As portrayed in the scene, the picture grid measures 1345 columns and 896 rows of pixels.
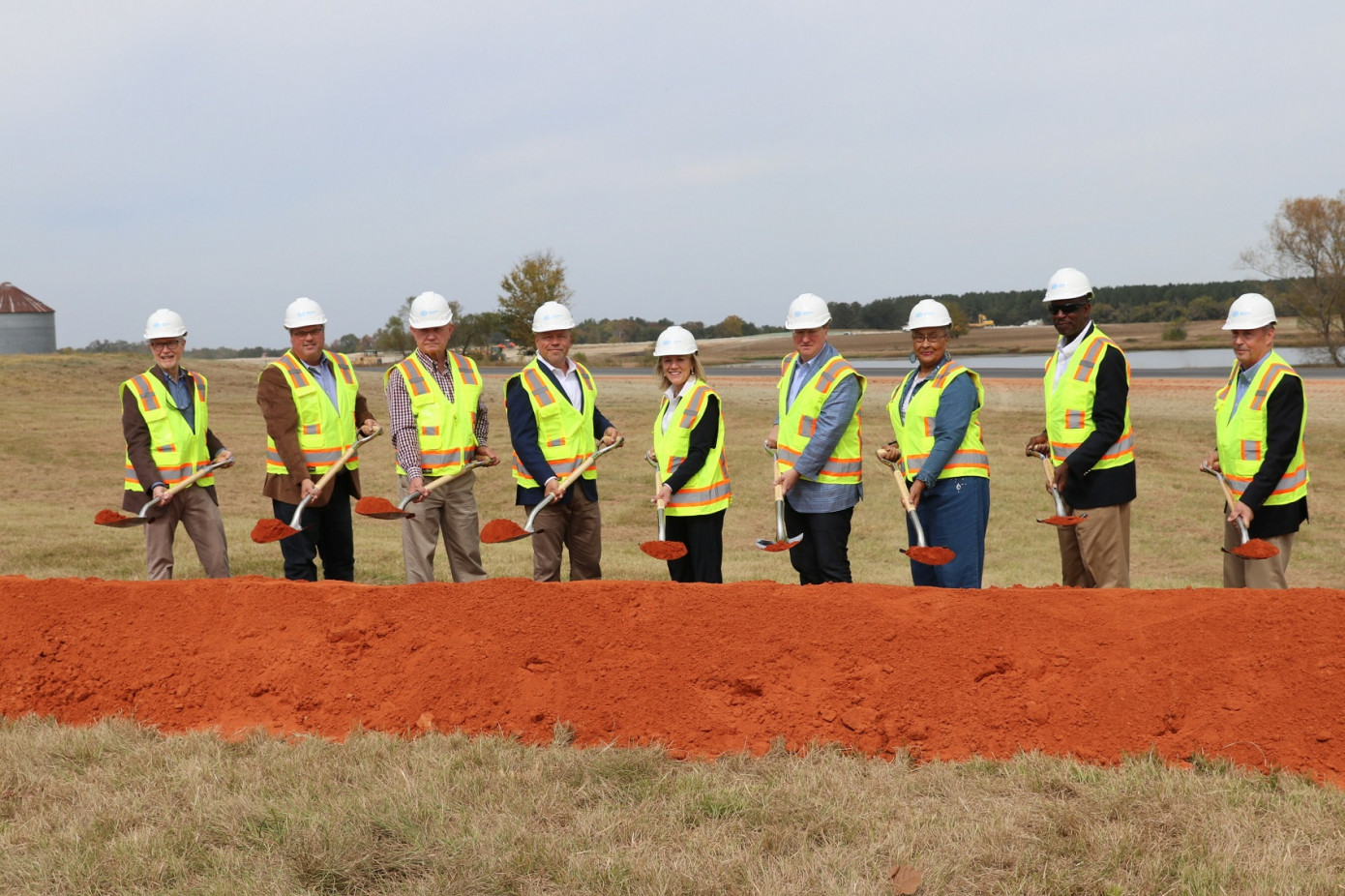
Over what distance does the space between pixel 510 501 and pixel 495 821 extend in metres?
11.6

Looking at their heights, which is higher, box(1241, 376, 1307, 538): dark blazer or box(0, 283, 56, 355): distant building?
box(0, 283, 56, 355): distant building

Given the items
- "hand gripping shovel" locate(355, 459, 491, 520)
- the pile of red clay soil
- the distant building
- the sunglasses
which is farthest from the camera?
the distant building

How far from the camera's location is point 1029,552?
36.6 ft

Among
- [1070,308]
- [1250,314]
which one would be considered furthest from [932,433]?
[1250,314]

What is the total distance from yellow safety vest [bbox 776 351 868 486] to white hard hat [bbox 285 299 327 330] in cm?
291

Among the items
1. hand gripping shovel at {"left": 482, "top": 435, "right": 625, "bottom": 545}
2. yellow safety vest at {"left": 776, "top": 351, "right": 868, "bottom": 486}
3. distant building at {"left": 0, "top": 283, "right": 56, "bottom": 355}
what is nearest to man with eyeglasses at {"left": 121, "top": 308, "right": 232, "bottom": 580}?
hand gripping shovel at {"left": 482, "top": 435, "right": 625, "bottom": 545}

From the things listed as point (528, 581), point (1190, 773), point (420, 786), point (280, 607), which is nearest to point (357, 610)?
point (280, 607)

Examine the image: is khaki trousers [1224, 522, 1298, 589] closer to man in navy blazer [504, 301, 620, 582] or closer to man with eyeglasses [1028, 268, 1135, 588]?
man with eyeglasses [1028, 268, 1135, 588]

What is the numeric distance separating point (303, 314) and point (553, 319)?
5.19ft

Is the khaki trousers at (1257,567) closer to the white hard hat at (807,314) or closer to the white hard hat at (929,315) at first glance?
the white hard hat at (929,315)

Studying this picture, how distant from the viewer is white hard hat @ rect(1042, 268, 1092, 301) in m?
5.72

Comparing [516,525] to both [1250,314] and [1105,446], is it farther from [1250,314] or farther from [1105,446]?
[1250,314]

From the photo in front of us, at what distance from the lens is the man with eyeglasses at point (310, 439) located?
649cm

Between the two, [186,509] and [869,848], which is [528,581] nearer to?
[869,848]
